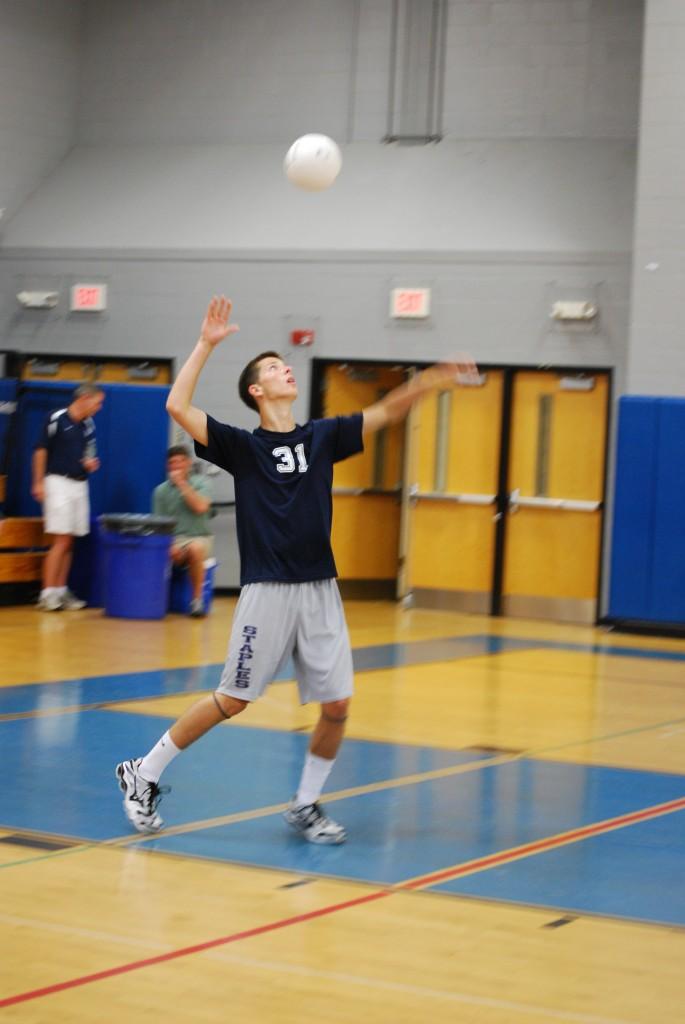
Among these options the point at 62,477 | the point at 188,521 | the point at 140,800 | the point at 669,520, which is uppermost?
the point at 62,477

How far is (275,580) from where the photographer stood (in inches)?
247

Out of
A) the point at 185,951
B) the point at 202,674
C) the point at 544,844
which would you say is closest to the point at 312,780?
the point at 544,844

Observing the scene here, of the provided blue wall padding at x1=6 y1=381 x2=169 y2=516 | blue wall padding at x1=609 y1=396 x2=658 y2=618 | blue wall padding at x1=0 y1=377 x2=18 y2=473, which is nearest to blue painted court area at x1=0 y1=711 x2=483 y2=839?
blue wall padding at x1=6 y1=381 x2=169 y2=516

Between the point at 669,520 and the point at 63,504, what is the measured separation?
587 cm

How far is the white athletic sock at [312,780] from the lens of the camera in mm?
6438

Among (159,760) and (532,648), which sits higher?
(159,760)

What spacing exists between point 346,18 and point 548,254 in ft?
13.3

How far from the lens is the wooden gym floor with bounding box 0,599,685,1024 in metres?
4.59

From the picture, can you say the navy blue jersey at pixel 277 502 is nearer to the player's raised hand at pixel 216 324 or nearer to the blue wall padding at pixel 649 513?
the player's raised hand at pixel 216 324

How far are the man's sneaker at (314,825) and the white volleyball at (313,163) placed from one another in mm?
6375

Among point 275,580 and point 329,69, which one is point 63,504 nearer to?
point 329,69

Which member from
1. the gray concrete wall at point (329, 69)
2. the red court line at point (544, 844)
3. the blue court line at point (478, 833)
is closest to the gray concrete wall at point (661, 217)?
the gray concrete wall at point (329, 69)

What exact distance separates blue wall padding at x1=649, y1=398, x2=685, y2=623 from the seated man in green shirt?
4420 millimetres

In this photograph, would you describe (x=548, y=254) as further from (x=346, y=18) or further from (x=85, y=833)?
(x=85, y=833)
